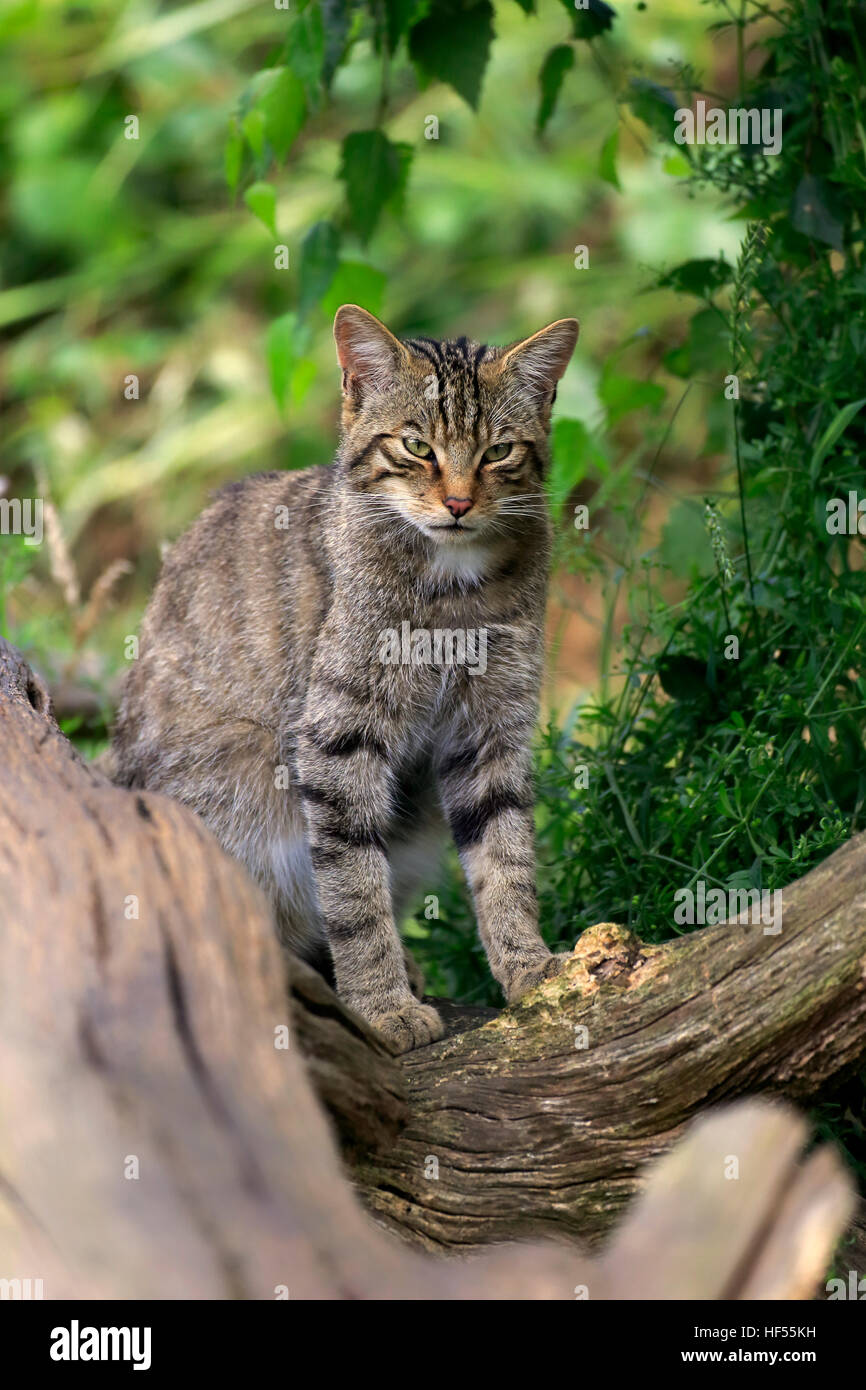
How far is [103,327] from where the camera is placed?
811 centimetres

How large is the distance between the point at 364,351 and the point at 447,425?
29cm

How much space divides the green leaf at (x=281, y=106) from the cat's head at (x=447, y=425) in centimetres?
55

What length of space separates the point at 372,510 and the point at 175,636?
677 millimetres

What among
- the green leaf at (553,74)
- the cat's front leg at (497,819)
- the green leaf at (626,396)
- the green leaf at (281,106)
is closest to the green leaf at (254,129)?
the green leaf at (281,106)

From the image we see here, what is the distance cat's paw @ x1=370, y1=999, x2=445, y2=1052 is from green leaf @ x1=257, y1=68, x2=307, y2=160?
81.7 inches

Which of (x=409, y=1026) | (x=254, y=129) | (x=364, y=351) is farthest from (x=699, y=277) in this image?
(x=409, y=1026)

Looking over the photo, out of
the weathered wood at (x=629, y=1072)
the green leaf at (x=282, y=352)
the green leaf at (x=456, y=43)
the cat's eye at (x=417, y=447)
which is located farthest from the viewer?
the green leaf at (x=282, y=352)

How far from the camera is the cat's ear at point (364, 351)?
3234 mm

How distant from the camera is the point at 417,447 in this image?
10.6 feet

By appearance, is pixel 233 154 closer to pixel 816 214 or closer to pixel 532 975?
pixel 816 214

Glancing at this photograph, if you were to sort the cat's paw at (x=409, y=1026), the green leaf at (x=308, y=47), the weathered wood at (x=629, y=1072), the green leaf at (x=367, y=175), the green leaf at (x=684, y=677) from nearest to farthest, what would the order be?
the weathered wood at (x=629, y=1072) < the cat's paw at (x=409, y=1026) < the green leaf at (x=308, y=47) < the green leaf at (x=684, y=677) < the green leaf at (x=367, y=175)

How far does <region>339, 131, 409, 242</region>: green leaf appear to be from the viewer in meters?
3.70

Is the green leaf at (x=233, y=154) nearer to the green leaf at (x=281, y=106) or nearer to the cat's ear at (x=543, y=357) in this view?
the green leaf at (x=281, y=106)
